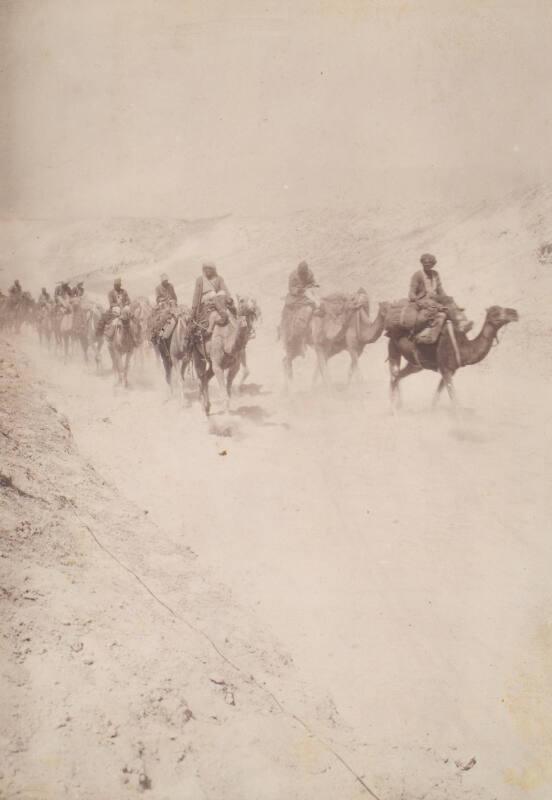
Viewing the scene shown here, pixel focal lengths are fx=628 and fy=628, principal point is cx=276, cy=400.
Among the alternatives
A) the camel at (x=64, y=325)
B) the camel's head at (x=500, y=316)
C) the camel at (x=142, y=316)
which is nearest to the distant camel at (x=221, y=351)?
the camel at (x=64, y=325)

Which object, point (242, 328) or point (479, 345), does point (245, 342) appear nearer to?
point (242, 328)

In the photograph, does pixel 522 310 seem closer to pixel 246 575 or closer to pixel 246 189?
pixel 246 189

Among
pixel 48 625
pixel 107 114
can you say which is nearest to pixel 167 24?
pixel 107 114

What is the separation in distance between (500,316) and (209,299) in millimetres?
3889

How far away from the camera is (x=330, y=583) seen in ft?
16.7

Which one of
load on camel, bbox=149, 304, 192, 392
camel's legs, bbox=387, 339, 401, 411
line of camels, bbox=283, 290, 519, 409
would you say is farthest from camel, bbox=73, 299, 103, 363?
camel's legs, bbox=387, 339, 401, 411

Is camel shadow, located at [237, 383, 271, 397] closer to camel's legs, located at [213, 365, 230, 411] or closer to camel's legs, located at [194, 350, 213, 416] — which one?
camel's legs, located at [194, 350, 213, 416]

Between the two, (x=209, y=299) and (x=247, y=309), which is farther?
(x=247, y=309)

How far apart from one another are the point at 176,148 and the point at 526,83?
3802mm

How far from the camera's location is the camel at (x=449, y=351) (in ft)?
26.5

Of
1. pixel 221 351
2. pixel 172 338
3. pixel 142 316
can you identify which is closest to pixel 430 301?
pixel 221 351

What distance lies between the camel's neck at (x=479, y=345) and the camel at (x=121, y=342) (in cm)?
513

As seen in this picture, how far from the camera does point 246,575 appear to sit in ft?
16.4

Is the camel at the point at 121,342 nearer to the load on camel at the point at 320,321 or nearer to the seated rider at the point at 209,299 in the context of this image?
the seated rider at the point at 209,299
